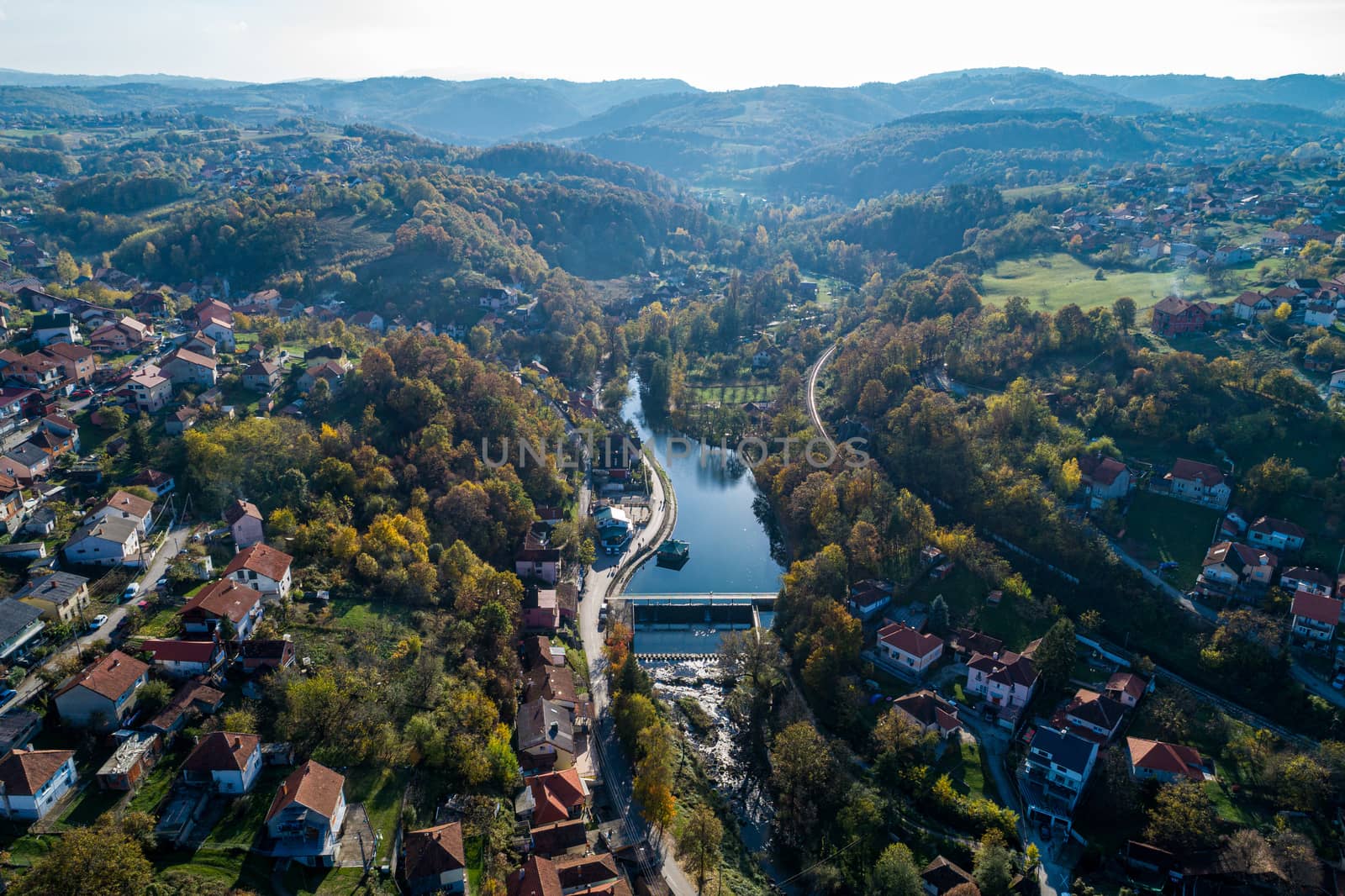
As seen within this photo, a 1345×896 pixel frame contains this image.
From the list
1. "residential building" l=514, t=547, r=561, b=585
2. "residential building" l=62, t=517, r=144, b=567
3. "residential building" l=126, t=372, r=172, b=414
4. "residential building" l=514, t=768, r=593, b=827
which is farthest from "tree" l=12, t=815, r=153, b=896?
"residential building" l=126, t=372, r=172, b=414

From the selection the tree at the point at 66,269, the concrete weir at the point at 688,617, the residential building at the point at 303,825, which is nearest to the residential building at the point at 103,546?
the residential building at the point at 303,825

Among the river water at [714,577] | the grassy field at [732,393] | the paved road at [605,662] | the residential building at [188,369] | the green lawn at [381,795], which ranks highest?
the residential building at [188,369]

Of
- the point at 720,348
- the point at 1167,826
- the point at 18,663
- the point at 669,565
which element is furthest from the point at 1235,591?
the point at 720,348

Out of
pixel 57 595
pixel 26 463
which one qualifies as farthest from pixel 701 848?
pixel 26 463

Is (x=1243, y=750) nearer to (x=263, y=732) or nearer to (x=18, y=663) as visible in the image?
(x=263, y=732)

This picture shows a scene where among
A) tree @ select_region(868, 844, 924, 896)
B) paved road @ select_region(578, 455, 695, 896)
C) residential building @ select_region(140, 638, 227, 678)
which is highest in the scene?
residential building @ select_region(140, 638, 227, 678)

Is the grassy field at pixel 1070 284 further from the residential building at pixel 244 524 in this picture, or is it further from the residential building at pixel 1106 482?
the residential building at pixel 244 524

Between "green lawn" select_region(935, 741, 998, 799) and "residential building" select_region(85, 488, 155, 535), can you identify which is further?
"residential building" select_region(85, 488, 155, 535)

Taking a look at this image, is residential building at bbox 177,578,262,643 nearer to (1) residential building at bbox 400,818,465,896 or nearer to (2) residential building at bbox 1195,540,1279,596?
(1) residential building at bbox 400,818,465,896
